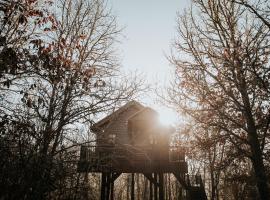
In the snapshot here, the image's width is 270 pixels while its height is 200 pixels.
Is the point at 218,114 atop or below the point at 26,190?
atop

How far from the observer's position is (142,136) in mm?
22453

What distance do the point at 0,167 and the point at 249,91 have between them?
9.94m

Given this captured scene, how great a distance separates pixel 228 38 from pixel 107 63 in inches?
232

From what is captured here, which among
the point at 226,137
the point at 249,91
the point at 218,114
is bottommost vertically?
the point at 226,137

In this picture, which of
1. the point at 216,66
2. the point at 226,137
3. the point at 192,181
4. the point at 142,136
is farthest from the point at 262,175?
the point at 142,136

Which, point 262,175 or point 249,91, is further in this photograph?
point 249,91

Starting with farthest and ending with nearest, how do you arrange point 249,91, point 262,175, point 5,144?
point 249,91 → point 262,175 → point 5,144

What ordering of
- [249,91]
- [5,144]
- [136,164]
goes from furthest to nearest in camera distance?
1. [136,164]
2. [249,91]
3. [5,144]

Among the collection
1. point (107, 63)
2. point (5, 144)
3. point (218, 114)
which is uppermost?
point (107, 63)

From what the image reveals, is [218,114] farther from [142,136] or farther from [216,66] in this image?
[142,136]

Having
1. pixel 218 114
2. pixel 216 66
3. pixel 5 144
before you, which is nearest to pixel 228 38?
pixel 216 66

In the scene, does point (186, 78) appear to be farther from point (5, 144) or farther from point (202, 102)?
point (5, 144)

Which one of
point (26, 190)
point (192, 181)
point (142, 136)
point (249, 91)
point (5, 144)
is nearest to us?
point (26, 190)

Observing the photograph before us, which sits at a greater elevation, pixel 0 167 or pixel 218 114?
pixel 218 114
